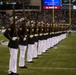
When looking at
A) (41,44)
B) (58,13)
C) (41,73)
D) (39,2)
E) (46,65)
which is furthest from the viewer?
(39,2)

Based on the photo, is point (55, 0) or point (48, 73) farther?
point (55, 0)

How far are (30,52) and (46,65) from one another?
1005 mm

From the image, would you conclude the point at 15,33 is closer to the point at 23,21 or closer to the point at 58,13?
the point at 23,21

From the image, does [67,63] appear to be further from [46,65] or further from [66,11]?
[66,11]

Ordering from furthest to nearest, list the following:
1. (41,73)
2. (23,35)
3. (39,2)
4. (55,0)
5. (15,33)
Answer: (39,2) < (55,0) < (23,35) < (41,73) < (15,33)

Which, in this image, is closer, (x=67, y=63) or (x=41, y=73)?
(x=41, y=73)

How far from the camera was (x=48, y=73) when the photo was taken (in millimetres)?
14305

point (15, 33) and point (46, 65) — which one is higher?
point (15, 33)

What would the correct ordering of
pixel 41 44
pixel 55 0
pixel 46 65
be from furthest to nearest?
pixel 55 0 < pixel 41 44 < pixel 46 65

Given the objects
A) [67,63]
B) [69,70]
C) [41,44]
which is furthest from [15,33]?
[41,44]

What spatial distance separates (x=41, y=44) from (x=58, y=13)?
72795 mm

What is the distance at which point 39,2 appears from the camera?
340ft

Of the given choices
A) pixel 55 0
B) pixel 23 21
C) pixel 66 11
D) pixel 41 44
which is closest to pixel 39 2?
pixel 66 11

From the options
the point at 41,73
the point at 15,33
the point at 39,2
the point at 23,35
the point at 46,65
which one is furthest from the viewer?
the point at 39,2
